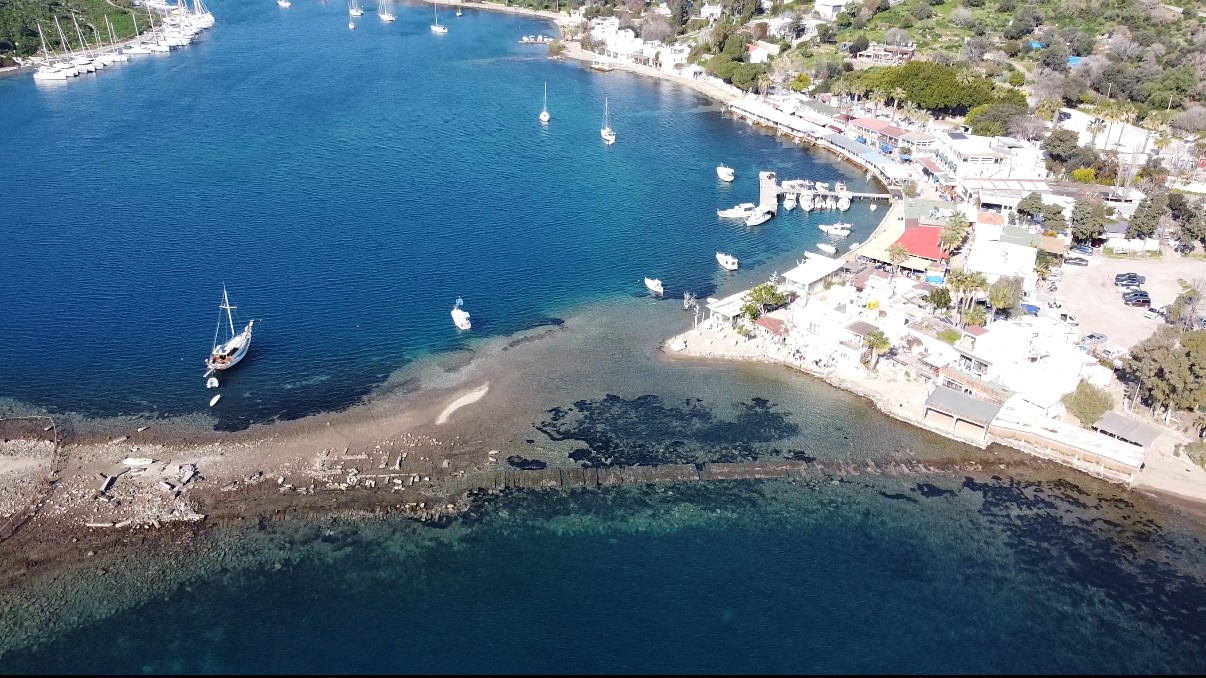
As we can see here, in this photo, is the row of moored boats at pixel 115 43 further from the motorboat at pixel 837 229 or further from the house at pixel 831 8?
the motorboat at pixel 837 229

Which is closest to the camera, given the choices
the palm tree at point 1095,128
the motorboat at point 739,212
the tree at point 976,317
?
the tree at point 976,317

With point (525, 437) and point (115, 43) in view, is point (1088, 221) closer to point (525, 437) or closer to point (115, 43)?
point (525, 437)

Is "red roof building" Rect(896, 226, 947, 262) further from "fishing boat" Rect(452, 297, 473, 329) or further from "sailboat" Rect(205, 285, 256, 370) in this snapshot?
"sailboat" Rect(205, 285, 256, 370)

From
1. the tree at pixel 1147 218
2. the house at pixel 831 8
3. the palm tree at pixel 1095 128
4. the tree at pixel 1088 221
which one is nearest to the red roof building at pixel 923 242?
the tree at pixel 1088 221

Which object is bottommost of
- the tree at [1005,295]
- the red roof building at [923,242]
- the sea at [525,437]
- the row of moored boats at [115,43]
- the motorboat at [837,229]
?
the sea at [525,437]

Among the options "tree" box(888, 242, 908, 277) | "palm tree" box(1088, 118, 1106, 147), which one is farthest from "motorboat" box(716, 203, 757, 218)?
"palm tree" box(1088, 118, 1106, 147)

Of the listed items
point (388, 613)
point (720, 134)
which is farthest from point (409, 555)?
point (720, 134)

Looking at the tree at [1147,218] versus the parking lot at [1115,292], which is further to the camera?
the tree at [1147,218]
